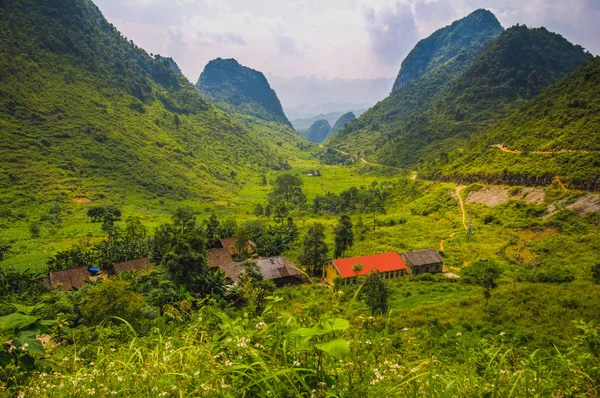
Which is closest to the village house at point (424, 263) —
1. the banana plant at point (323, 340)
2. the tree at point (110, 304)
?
the tree at point (110, 304)

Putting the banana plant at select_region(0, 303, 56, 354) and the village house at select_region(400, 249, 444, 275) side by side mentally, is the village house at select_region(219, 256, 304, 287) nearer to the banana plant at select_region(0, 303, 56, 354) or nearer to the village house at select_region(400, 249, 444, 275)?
the village house at select_region(400, 249, 444, 275)

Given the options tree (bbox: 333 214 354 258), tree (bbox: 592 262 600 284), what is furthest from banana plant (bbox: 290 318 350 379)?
tree (bbox: 333 214 354 258)

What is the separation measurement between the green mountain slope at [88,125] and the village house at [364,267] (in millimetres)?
65959

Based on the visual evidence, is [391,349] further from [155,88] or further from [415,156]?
[155,88]

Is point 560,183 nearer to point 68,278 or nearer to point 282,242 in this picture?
point 282,242

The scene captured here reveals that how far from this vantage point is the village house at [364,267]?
114 ft

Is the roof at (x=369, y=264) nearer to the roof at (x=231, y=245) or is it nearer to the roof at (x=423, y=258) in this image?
the roof at (x=423, y=258)

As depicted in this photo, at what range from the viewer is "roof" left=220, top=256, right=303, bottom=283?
3644 cm

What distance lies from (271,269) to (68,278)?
22.2 meters

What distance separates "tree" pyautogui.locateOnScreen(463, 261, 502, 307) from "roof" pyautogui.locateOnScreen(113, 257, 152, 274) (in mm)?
36530

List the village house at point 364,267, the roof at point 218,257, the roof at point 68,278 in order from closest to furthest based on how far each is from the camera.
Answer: the roof at point 68,278 → the village house at point 364,267 → the roof at point 218,257

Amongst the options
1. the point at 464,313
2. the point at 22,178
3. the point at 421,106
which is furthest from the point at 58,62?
the point at 421,106

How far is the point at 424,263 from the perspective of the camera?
120ft

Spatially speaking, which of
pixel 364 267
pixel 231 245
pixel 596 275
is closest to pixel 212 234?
pixel 231 245
